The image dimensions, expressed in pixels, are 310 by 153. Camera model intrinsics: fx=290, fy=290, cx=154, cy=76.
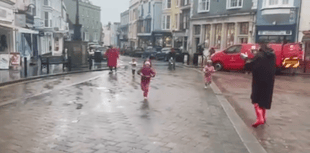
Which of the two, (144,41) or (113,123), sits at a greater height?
A: (144,41)

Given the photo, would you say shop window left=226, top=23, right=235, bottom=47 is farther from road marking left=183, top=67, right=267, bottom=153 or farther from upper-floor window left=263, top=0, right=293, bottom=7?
road marking left=183, top=67, right=267, bottom=153

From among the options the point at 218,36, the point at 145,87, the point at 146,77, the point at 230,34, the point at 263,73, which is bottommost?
the point at 145,87

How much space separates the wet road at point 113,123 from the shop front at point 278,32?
588 inches

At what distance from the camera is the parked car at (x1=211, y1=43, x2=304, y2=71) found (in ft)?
54.3

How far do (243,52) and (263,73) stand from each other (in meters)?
12.4

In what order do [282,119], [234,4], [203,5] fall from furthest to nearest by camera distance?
[203,5] < [234,4] < [282,119]

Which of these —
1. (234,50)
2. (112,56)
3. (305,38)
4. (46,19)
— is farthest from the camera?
(46,19)

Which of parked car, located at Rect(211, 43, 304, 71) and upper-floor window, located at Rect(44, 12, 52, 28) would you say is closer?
parked car, located at Rect(211, 43, 304, 71)

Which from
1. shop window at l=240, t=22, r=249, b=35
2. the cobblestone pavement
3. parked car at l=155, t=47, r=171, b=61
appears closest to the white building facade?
parked car at l=155, t=47, r=171, b=61

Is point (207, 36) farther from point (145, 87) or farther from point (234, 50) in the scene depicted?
point (145, 87)

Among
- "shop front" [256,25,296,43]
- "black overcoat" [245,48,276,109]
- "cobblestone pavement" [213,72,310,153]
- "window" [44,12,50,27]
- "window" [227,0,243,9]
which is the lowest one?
"cobblestone pavement" [213,72,310,153]

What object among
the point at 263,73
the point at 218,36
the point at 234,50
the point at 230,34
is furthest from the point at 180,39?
the point at 263,73

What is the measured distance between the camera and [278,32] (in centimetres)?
2248

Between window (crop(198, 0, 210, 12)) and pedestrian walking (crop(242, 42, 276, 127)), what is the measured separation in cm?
2587
